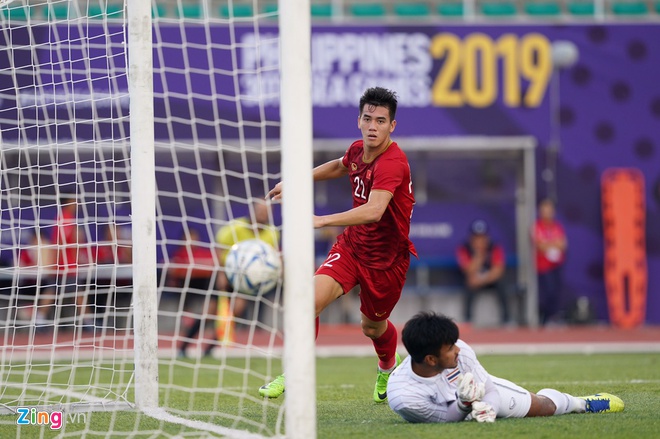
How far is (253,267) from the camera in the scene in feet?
20.8

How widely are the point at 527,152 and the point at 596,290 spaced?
273 centimetres

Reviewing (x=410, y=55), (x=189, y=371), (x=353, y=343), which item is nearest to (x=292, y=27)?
(x=189, y=371)

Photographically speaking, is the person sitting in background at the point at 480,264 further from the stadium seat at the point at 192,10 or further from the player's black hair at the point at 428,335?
the player's black hair at the point at 428,335

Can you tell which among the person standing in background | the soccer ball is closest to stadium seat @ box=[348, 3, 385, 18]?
the person standing in background

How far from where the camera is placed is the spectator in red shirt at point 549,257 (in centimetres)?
1773

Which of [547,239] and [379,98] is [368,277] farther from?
[547,239]

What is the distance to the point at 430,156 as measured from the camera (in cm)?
1841

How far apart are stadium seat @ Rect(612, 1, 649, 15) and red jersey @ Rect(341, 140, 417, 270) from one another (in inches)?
517

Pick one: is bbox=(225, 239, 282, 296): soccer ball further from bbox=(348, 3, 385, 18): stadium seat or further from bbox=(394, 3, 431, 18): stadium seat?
bbox=(394, 3, 431, 18): stadium seat
